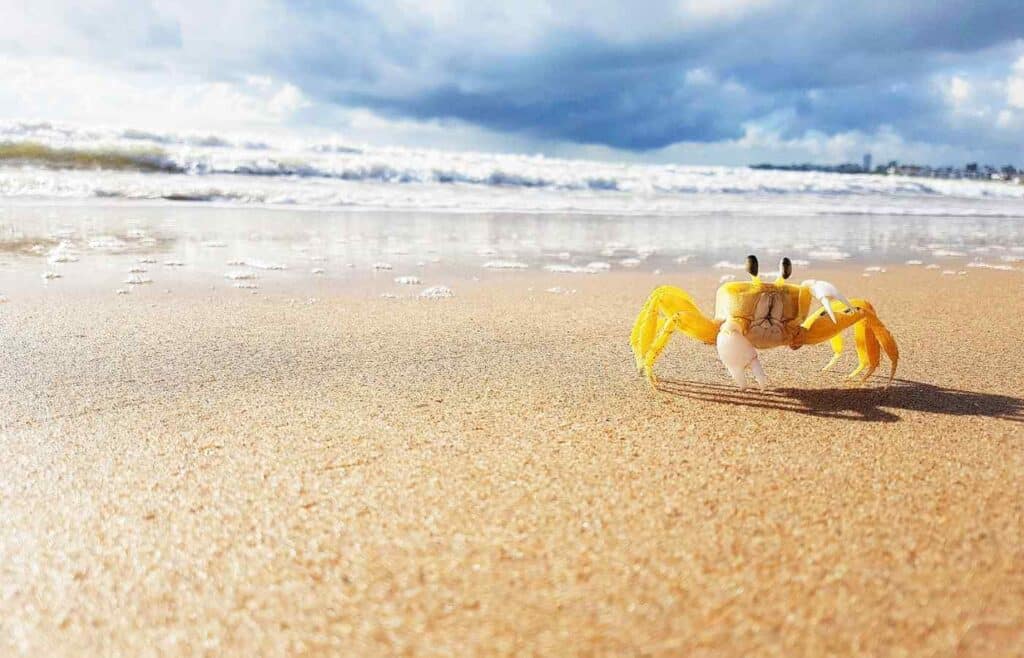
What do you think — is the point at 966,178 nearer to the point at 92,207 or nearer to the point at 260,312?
the point at 92,207

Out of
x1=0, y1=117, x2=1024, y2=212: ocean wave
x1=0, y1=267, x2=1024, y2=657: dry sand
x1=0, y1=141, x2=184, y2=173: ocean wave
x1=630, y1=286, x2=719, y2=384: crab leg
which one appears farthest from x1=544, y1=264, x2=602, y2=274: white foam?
x1=0, y1=141, x2=184, y2=173: ocean wave

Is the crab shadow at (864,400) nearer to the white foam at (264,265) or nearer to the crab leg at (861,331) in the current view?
the crab leg at (861,331)

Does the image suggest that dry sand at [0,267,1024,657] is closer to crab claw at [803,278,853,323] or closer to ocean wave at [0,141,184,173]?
crab claw at [803,278,853,323]

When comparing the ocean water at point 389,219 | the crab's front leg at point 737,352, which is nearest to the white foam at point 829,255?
the ocean water at point 389,219

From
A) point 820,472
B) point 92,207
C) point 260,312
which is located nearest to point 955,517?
point 820,472

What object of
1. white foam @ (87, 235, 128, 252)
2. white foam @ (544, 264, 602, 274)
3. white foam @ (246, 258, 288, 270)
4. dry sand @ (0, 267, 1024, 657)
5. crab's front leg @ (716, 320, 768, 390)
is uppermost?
white foam @ (87, 235, 128, 252)

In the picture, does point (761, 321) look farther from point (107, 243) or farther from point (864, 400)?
point (107, 243)
